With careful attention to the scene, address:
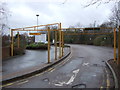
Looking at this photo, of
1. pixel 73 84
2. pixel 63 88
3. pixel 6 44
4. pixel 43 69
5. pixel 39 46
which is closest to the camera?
pixel 63 88

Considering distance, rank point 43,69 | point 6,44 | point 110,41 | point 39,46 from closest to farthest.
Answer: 1. point 43,69
2. point 6,44
3. point 39,46
4. point 110,41

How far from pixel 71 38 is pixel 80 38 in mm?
5046

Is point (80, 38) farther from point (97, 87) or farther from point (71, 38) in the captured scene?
point (97, 87)

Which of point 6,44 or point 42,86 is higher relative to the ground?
point 6,44

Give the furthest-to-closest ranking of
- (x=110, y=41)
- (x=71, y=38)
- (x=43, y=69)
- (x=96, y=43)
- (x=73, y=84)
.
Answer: (x=71, y=38), (x=96, y=43), (x=110, y=41), (x=43, y=69), (x=73, y=84)

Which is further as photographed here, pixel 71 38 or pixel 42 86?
pixel 71 38

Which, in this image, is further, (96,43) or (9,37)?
(96,43)

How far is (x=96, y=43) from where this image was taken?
136 feet

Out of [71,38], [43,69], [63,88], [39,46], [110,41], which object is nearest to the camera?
[63,88]

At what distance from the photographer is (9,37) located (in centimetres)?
1479

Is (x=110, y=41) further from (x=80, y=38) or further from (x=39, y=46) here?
(x=39, y=46)

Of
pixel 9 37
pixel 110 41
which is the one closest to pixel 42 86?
pixel 9 37

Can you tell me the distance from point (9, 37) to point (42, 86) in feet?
33.1

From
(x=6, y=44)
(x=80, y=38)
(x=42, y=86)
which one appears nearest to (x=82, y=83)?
(x=42, y=86)
